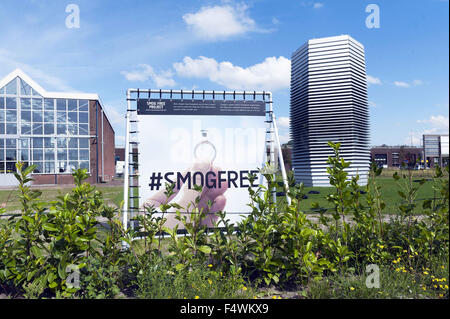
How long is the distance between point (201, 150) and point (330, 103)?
15.4 m

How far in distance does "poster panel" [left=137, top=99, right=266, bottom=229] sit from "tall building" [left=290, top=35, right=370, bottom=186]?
Answer: 13.6 meters

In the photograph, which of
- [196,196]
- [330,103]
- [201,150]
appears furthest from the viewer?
[330,103]

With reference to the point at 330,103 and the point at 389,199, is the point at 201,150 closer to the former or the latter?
the point at 389,199

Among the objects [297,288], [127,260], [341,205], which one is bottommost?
[297,288]

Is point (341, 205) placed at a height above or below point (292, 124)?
below

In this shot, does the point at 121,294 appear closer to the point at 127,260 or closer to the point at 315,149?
the point at 127,260

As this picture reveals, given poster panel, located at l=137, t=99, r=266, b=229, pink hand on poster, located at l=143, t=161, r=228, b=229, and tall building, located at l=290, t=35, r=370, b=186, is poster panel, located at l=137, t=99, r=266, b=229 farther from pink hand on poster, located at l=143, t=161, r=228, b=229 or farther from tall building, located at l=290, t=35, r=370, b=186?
tall building, located at l=290, t=35, r=370, b=186

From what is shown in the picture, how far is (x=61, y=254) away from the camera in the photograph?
2.54 m

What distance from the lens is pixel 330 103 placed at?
18172 millimetres

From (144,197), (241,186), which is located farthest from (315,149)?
(144,197)

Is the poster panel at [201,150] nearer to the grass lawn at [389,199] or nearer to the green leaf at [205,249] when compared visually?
the green leaf at [205,249]

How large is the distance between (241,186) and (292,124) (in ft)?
54.3

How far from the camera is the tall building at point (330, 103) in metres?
17.5

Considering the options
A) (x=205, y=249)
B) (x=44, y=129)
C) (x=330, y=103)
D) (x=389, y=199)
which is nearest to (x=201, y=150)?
(x=205, y=249)
